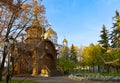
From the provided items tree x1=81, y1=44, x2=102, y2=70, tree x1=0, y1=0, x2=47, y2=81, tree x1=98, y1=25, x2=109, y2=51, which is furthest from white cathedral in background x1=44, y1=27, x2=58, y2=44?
tree x1=98, y1=25, x2=109, y2=51

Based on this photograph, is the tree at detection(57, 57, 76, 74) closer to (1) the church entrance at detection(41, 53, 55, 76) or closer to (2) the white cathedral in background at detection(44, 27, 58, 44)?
(1) the church entrance at detection(41, 53, 55, 76)

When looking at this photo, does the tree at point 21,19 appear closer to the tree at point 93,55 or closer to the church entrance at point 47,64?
the church entrance at point 47,64

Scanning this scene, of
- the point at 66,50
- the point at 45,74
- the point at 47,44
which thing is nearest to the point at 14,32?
the point at 45,74

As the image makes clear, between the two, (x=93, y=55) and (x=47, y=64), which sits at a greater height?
(x=93, y=55)

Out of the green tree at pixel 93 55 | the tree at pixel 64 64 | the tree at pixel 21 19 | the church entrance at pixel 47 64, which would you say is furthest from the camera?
the green tree at pixel 93 55

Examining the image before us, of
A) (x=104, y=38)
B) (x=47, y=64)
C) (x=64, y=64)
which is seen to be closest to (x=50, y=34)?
(x=47, y=64)

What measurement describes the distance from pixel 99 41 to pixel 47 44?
60.1 ft

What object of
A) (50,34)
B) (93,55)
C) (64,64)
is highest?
(50,34)

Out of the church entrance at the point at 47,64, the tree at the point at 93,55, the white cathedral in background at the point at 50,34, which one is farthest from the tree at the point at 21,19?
the tree at the point at 93,55

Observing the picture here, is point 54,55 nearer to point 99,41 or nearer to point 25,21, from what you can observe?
point 99,41

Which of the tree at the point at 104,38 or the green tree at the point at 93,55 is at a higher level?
the tree at the point at 104,38

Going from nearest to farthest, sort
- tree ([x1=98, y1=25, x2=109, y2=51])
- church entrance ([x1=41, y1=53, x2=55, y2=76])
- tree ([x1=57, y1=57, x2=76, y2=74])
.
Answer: church entrance ([x1=41, y1=53, x2=55, y2=76]), tree ([x1=57, y1=57, x2=76, y2=74]), tree ([x1=98, y1=25, x2=109, y2=51])

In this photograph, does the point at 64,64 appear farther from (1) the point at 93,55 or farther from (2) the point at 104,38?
(2) the point at 104,38

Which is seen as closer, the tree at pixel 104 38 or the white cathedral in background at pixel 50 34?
the white cathedral in background at pixel 50 34
